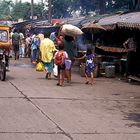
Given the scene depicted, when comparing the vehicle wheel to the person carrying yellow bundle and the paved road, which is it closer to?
the paved road

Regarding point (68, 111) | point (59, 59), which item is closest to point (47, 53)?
point (59, 59)

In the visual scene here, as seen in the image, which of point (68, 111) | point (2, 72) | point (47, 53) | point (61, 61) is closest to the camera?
point (68, 111)

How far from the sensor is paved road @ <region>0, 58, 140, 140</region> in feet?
25.3

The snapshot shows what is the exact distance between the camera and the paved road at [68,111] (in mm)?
7699

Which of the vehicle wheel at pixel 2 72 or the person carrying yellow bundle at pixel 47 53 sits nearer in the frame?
the vehicle wheel at pixel 2 72

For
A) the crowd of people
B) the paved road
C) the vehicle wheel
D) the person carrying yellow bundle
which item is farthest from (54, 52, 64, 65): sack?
the vehicle wheel

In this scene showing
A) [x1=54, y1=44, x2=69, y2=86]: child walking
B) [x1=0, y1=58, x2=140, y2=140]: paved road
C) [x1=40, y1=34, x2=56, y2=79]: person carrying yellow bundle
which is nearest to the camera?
[x1=0, y1=58, x2=140, y2=140]: paved road

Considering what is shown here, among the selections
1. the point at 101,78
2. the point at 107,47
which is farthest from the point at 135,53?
the point at 107,47

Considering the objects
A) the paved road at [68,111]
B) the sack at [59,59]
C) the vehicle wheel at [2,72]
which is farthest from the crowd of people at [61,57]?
the vehicle wheel at [2,72]

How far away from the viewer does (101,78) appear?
17.8m

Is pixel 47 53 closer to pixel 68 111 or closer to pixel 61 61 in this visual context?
pixel 61 61

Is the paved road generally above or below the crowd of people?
below

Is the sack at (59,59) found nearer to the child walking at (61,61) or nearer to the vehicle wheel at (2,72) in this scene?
the child walking at (61,61)

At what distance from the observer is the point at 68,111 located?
32.1 feet
